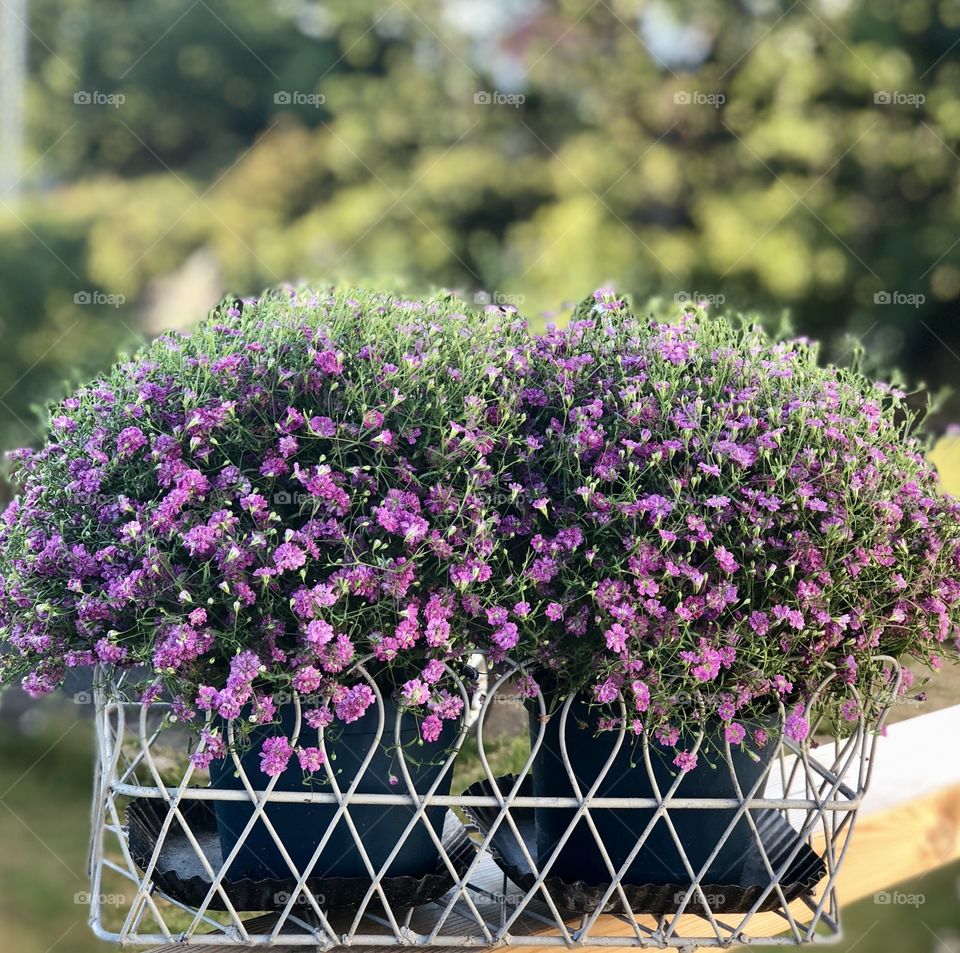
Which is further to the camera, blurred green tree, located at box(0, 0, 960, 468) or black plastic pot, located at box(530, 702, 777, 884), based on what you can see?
blurred green tree, located at box(0, 0, 960, 468)

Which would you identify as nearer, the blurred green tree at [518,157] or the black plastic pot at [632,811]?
the black plastic pot at [632,811]

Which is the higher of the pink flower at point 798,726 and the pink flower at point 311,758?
the pink flower at point 798,726

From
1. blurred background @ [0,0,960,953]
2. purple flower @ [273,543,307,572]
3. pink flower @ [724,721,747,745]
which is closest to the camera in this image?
purple flower @ [273,543,307,572]

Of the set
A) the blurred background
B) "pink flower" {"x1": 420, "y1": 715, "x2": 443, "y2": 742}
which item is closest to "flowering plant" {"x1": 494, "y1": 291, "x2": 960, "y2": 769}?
"pink flower" {"x1": 420, "y1": 715, "x2": 443, "y2": 742}

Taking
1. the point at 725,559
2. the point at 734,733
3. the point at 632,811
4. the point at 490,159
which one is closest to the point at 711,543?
the point at 725,559

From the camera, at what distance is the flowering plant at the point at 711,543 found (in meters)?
1.03

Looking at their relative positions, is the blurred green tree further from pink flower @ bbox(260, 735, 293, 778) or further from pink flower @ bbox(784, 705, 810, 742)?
pink flower @ bbox(260, 735, 293, 778)

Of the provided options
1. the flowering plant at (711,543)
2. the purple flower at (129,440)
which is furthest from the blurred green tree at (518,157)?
the purple flower at (129,440)

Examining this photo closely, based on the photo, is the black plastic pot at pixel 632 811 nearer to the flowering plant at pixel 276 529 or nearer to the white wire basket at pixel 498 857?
the white wire basket at pixel 498 857

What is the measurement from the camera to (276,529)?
3.32 ft

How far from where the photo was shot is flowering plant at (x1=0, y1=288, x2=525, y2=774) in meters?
0.98

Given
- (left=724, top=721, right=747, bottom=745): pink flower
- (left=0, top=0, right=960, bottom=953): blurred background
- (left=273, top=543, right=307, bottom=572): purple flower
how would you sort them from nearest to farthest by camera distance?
(left=273, top=543, right=307, bottom=572): purple flower < (left=724, top=721, right=747, bottom=745): pink flower < (left=0, top=0, right=960, bottom=953): blurred background

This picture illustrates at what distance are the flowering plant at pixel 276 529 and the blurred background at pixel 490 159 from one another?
3987 millimetres

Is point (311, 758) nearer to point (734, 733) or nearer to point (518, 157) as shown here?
point (734, 733)
